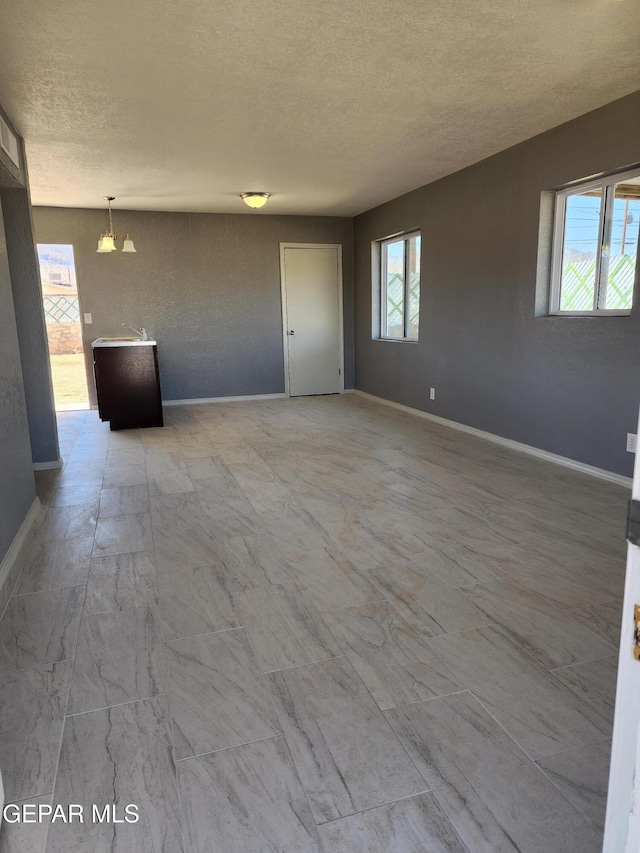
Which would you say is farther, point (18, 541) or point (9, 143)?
point (9, 143)

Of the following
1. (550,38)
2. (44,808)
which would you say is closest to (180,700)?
(44,808)

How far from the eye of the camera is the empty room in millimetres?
1340

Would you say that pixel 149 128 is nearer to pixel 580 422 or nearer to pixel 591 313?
pixel 591 313

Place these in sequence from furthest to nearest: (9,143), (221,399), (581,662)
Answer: (221,399)
(9,143)
(581,662)

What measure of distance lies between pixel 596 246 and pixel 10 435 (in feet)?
12.8

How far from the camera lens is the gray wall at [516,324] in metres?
3.51

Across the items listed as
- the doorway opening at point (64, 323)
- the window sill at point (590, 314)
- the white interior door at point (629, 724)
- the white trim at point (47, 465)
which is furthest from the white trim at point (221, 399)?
the white interior door at point (629, 724)

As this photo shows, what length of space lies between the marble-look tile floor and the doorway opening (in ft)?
13.3

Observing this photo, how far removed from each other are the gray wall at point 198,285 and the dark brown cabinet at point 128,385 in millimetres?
1304

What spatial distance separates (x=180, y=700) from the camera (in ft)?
5.39

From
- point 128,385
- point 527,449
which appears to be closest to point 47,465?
point 128,385

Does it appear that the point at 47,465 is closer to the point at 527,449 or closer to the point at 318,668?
the point at 318,668

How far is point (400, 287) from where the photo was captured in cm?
649

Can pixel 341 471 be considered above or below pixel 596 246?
Result: below
